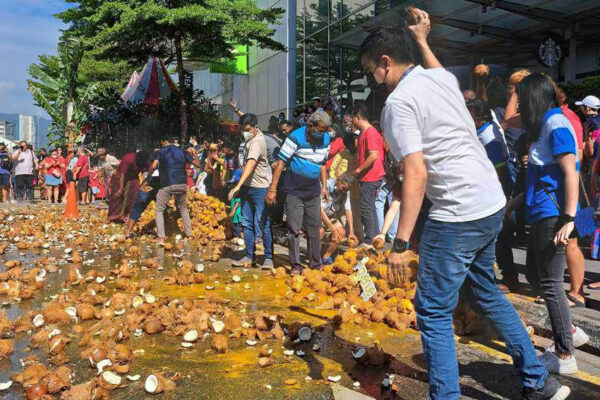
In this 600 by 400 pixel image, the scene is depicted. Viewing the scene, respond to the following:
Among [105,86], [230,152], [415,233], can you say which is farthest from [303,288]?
[105,86]

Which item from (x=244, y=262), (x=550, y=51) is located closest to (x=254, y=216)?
(x=244, y=262)

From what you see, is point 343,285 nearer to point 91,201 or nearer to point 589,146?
point 589,146

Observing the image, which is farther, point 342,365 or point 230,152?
point 230,152

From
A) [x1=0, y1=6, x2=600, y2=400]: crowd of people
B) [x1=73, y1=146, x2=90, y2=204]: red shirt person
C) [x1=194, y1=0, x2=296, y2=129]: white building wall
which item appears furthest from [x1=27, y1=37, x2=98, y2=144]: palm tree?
[x1=0, y1=6, x2=600, y2=400]: crowd of people

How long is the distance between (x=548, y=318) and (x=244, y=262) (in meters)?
4.13

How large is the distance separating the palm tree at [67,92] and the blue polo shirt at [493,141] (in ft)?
89.6

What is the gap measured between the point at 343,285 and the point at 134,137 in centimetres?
2085

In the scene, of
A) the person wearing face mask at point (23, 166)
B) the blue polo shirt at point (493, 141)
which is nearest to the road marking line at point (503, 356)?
the blue polo shirt at point (493, 141)

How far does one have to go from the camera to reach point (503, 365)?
Answer: 389 cm

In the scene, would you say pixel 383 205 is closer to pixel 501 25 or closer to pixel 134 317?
pixel 134 317

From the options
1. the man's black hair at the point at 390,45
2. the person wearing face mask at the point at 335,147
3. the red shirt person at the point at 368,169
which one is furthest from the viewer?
the person wearing face mask at the point at 335,147

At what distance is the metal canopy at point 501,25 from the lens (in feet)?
40.8

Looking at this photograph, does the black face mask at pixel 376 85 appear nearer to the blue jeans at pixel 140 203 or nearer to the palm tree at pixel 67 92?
the blue jeans at pixel 140 203

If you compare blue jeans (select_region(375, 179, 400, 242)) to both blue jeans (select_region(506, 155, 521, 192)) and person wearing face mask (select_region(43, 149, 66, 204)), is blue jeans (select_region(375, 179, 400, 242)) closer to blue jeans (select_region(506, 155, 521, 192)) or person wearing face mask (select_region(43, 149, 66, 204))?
blue jeans (select_region(506, 155, 521, 192))
